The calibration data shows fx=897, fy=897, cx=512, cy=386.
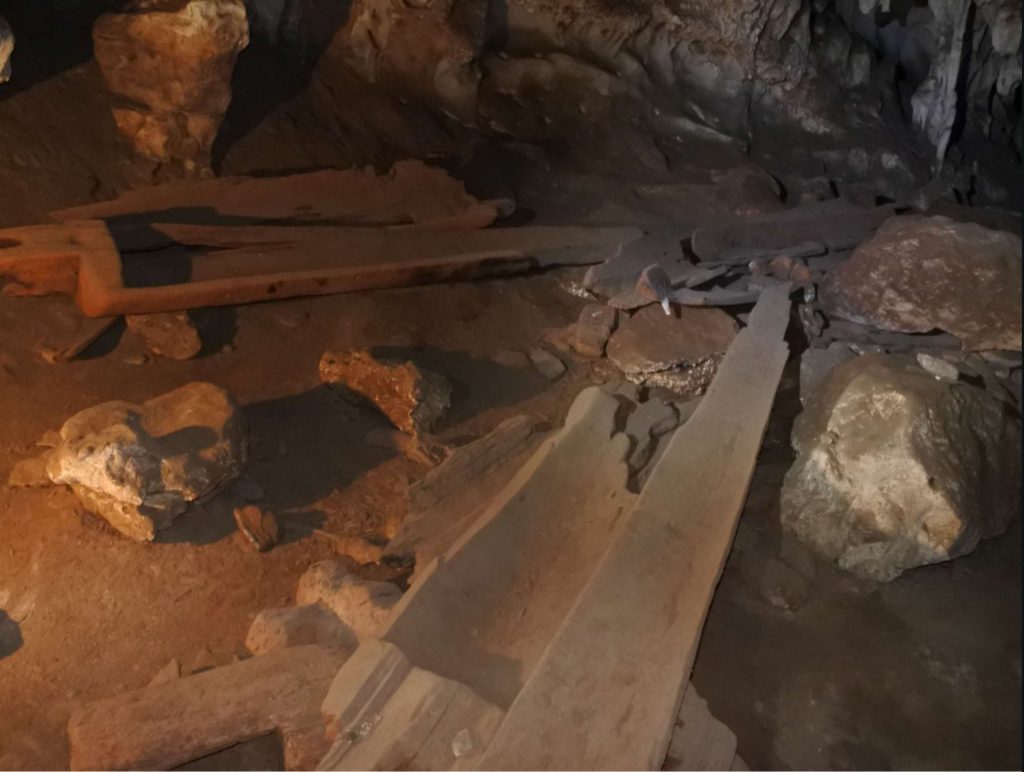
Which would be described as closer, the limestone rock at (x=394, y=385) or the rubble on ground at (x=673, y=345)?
the limestone rock at (x=394, y=385)

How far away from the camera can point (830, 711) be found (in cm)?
348

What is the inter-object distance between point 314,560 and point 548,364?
75.7 inches

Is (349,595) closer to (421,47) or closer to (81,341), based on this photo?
(81,341)

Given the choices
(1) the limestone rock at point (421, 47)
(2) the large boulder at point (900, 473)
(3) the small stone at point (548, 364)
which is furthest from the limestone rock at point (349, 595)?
(1) the limestone rock at point (421, 47)

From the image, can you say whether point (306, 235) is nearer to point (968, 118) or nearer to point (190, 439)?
point (190, 439)

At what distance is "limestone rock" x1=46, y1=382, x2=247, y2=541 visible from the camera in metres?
3.52

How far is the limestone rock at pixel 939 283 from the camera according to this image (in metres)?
5.29

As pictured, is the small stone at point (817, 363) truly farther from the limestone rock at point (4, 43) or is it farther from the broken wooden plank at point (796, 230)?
the limestone rock at point (4, 43)

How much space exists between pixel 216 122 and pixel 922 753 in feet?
17.2

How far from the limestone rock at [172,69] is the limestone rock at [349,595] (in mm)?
3375

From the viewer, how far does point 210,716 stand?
9.57ft

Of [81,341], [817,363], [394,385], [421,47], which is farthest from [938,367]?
[421,47]

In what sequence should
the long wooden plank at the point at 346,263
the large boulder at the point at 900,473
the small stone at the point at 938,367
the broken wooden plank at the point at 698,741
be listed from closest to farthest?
the broken wooden plank at the point at 698,741, the large boulder at the point at 900,473, the long wooden plank at the point at 346,263, the small stone at the point at 938,367

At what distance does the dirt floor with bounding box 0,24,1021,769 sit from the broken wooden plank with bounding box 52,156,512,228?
411 mm
